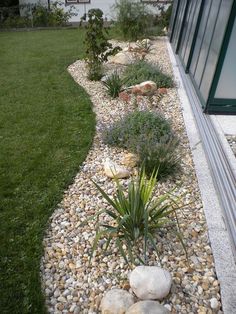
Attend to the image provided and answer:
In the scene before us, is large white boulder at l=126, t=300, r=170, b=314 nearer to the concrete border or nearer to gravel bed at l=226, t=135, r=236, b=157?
the concrete border

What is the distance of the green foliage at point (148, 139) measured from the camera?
2920mm

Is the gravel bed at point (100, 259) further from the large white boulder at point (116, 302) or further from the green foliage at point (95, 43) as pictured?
the green foliage at point (95, 43)

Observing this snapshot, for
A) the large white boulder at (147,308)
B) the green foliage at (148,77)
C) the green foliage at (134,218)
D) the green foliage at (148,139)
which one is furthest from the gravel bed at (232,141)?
the large white boulder at (147,308)

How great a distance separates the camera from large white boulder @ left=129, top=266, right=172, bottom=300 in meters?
1.84

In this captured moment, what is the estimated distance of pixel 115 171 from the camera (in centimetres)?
291

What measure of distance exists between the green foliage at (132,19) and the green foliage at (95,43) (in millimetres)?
3982

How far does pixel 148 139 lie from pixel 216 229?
109 centimetres

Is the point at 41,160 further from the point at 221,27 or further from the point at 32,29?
the point at 32,29

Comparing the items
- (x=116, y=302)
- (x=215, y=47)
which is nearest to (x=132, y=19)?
(x=215, y=47)

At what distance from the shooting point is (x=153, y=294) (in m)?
1.84

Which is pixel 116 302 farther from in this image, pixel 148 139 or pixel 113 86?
pixel 113 86

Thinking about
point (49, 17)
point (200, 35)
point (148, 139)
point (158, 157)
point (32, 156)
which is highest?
point (200, 35)

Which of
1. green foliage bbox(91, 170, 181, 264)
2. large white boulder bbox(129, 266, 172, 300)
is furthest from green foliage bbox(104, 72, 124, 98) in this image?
large white boulder bbox(129, 266, 172, 300)

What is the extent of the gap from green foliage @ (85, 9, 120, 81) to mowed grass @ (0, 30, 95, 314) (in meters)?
0.55
